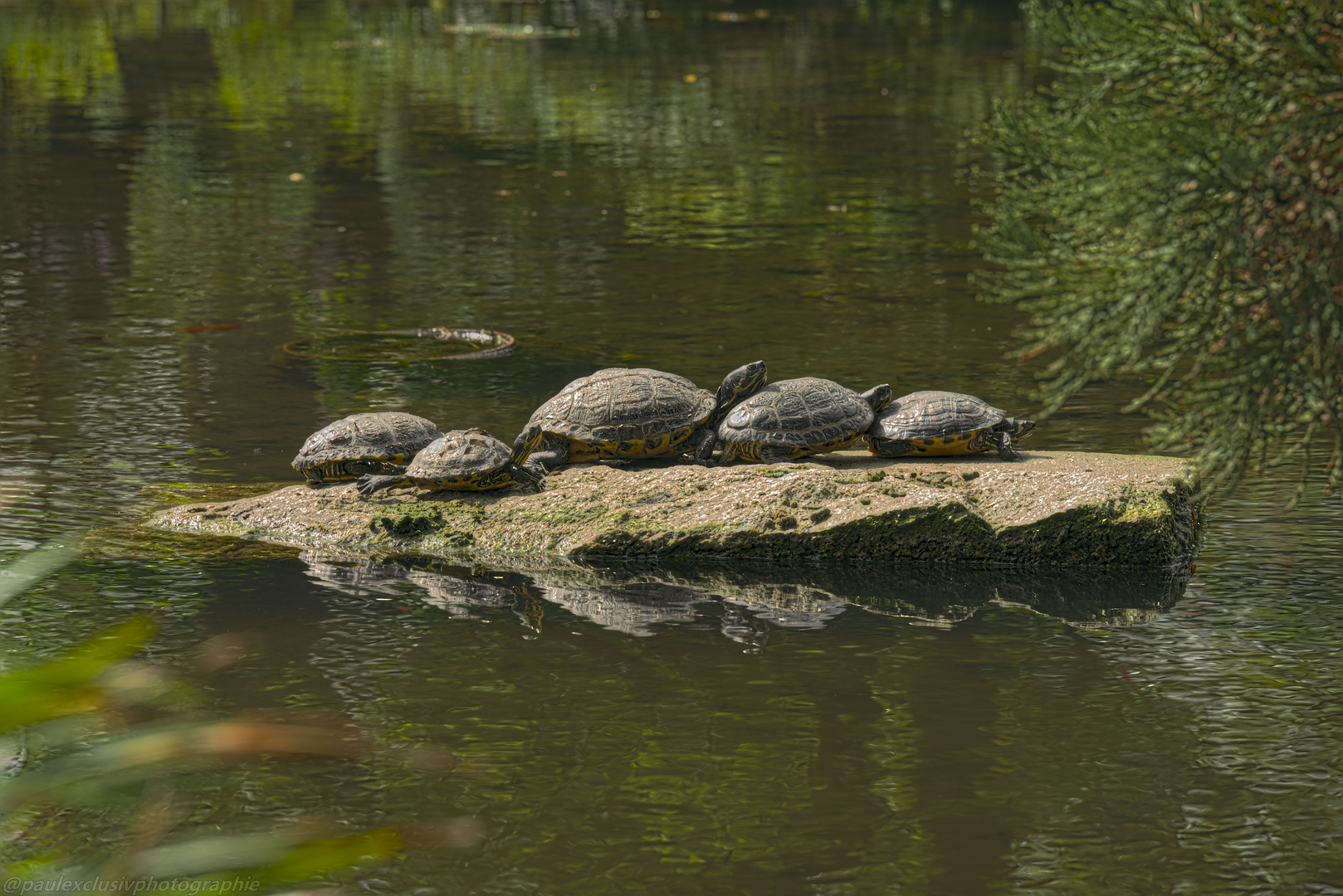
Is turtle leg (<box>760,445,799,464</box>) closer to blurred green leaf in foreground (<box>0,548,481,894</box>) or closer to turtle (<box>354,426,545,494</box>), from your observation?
turtle (<box>354,426,545,494</box>)

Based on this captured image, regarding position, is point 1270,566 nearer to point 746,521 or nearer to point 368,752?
point 746,521

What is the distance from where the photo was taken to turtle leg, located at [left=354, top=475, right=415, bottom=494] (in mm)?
7840

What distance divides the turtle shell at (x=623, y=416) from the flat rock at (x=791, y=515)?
16cm

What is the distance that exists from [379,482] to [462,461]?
19.7 inches

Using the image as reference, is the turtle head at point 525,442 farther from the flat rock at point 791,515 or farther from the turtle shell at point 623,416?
the flat rock at point 791,515

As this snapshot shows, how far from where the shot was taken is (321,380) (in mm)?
10492

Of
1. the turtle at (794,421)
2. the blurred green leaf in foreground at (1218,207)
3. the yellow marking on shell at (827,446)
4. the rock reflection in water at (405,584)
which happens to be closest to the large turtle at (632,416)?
the turtle at (794,421)

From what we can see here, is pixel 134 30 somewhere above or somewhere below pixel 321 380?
above

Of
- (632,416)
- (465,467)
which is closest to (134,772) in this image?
(465,467)

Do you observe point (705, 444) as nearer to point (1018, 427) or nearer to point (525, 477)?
point (525, 477)

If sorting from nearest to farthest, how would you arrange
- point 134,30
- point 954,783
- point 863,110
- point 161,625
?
point 954,783
point 161,625
point 863,110
point 134,30

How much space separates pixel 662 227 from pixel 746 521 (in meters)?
8.71

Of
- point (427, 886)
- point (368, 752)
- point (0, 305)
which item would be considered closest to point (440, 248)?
point (0, 305)

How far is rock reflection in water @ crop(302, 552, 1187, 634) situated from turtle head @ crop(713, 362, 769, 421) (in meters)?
1.15
